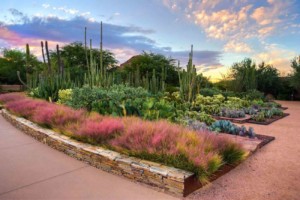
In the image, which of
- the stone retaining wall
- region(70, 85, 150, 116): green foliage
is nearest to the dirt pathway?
the stone retaining wall

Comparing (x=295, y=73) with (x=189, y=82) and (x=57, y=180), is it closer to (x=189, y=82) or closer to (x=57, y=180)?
(x=189, y=82)

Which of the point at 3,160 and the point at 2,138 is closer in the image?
the point at 3,160

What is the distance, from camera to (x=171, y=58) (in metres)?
24.9

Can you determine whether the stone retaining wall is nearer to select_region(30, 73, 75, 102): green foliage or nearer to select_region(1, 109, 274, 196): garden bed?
select_region(1, 109, 274, 196): garden bed

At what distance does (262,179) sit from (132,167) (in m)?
1.81

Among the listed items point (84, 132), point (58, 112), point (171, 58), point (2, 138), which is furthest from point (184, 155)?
point (171, 58)

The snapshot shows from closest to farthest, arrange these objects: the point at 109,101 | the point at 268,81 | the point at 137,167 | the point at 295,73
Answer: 1. the point at 137,167
2. the point at 109,101
3. the point at 295,73
4. the point at 268,81

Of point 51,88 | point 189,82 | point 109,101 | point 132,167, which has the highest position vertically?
point 189,82

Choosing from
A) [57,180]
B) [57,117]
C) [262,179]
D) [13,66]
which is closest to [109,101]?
[57,117]

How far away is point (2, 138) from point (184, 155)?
185 inches

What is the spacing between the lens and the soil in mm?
Result: 2963

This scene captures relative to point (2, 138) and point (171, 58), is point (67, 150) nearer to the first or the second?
point (2, 138)

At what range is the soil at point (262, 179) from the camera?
296 cm

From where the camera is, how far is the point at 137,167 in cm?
328
